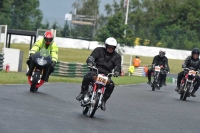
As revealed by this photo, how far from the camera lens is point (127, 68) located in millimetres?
50250

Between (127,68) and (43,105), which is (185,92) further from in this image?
(127,68)

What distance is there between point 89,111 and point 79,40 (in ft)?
198

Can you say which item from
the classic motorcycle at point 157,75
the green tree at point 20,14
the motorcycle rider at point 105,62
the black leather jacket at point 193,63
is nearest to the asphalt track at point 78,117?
the motorcycle rider at point 105,62

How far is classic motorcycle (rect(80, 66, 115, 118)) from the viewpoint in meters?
13.3

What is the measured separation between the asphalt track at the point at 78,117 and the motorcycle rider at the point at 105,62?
0.52 metres

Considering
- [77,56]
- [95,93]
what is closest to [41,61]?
[95,93]

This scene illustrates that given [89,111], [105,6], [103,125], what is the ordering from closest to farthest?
[103,125]
[89,111]
[105,6]

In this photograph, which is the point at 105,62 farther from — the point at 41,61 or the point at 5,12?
the point at 5,12

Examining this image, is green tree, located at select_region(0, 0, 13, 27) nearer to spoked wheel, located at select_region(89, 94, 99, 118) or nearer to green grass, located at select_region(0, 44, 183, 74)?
green grass, located at select_region(0, 44, 183, 74)

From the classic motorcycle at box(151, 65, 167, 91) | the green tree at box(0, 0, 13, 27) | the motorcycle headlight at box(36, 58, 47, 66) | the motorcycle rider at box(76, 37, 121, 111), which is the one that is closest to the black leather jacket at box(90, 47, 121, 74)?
the motorcycle rider at box(76, 37, 121, 111)

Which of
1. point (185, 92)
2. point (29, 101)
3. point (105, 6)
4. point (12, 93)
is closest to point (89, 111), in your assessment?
point (29, 101)

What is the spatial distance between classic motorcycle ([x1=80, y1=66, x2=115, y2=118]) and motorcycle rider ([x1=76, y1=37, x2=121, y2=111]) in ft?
0.56

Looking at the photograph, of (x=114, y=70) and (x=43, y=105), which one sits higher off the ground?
(x=114, y=70)

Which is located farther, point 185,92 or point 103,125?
point 185,92
